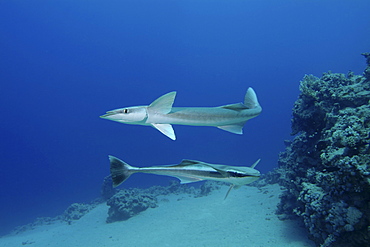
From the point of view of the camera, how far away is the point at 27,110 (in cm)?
14225

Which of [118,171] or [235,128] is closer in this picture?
[118,171]

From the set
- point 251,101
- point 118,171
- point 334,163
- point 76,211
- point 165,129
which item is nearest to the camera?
point 118,171

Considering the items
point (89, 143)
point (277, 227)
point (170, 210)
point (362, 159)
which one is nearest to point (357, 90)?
point (362, 159)

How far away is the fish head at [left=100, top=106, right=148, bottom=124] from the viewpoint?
2.40 meters

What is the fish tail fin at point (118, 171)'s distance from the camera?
260 centimetres

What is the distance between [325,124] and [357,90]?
5.39ft

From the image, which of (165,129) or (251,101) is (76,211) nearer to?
(165,129)

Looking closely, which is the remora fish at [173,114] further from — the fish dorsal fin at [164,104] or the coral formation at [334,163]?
the coral formation at [334,163]

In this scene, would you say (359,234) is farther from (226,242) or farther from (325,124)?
(226,242)

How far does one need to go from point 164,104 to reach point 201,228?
9.44 metres

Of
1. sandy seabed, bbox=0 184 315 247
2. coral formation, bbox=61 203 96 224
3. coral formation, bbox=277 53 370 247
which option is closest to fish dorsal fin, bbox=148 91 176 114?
coral formation, bbox=277 53 370 247

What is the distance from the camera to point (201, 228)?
10.2 metres

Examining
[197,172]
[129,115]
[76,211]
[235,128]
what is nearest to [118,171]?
[129,115]

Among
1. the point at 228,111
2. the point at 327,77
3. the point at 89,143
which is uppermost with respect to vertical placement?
the point at 89,143
